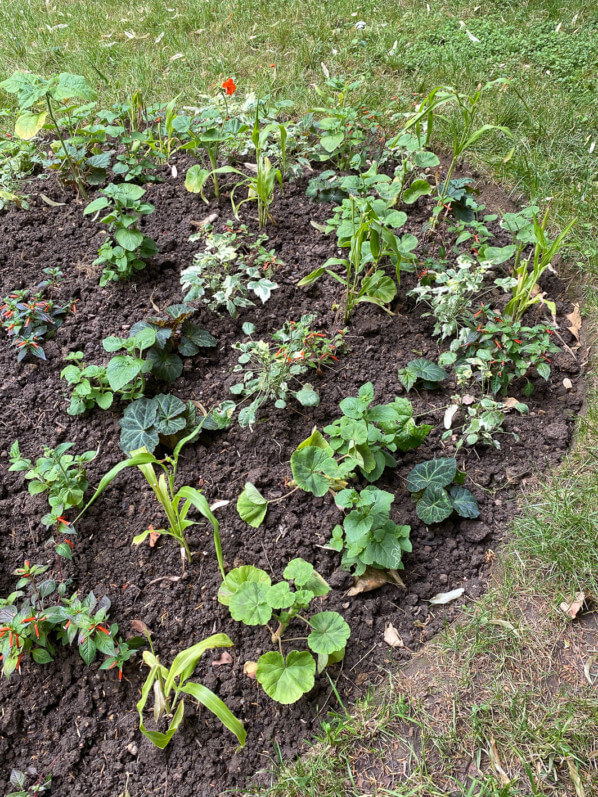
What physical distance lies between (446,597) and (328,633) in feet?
1.51

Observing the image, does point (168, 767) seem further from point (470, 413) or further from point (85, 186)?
point (85, 186)

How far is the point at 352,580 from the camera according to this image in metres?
2.09

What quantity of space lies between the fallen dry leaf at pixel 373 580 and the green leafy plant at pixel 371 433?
32 centimetres

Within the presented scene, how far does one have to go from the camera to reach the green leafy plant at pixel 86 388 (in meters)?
2.43

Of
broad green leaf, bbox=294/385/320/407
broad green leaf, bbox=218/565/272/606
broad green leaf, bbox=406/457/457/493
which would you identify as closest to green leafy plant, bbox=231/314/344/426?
broad green leaf, bbox=294/385/320/407

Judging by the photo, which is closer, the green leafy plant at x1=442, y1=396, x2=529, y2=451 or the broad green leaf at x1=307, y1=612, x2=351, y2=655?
the broad green leaf at x1=307, y1=612, x2=351, y2=655

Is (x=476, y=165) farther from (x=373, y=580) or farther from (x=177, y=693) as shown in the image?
(x=177, y=693)

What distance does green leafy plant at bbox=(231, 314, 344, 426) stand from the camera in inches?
94.2

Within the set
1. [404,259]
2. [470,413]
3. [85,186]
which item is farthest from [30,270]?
[470,413]

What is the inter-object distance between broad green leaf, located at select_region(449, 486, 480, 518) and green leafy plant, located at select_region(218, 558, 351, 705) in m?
0.61

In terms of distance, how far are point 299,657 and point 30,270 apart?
2316 mm

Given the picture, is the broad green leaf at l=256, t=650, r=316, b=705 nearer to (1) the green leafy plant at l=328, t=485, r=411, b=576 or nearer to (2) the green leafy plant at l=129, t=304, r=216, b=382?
(1) the green leafy plant at l=328, t=485, r=411, b=576

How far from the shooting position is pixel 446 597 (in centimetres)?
204

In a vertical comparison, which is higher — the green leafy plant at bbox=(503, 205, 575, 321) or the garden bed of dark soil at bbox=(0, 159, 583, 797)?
the green leafy plant at bbox=(503, 205, 575, 321)
